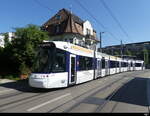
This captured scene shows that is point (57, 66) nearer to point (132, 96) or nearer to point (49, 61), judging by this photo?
point (49, 61)

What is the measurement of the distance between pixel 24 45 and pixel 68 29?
18.7 metres

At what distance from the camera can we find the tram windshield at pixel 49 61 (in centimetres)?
1074

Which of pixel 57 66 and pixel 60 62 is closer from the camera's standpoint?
pixel 57 66

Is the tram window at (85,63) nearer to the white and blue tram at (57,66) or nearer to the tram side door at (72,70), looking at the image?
the white and blue tram at (57,66)

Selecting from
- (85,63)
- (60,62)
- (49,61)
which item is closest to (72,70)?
(60,62)

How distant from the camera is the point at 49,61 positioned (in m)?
10.8

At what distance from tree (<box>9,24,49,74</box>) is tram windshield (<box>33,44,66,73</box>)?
25.8ft

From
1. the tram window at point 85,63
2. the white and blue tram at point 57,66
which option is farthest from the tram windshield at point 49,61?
the tram window at point 85,63

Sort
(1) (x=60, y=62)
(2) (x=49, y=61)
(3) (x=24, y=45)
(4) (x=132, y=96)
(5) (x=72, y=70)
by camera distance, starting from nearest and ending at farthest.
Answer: (4) (x=132, y=96)
(2) (x=49, y=61)
(1) (x=60, y=62)
(5) (x=72, y=70)
(3) (x=24, y=45)

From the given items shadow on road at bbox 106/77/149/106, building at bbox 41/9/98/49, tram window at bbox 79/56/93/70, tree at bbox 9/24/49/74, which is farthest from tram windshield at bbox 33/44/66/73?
building at bbox 41/9/98/49

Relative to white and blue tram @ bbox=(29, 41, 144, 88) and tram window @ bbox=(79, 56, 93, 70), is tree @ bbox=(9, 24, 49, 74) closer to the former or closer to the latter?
tram window @ bbox=(79, 56, 93, 70)

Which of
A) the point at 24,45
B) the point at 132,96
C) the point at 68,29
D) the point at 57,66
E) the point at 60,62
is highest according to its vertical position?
the point at 68,29

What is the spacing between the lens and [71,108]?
23.5 feet

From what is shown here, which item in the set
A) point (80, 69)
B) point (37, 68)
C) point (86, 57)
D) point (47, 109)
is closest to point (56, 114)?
point (47, 109)
